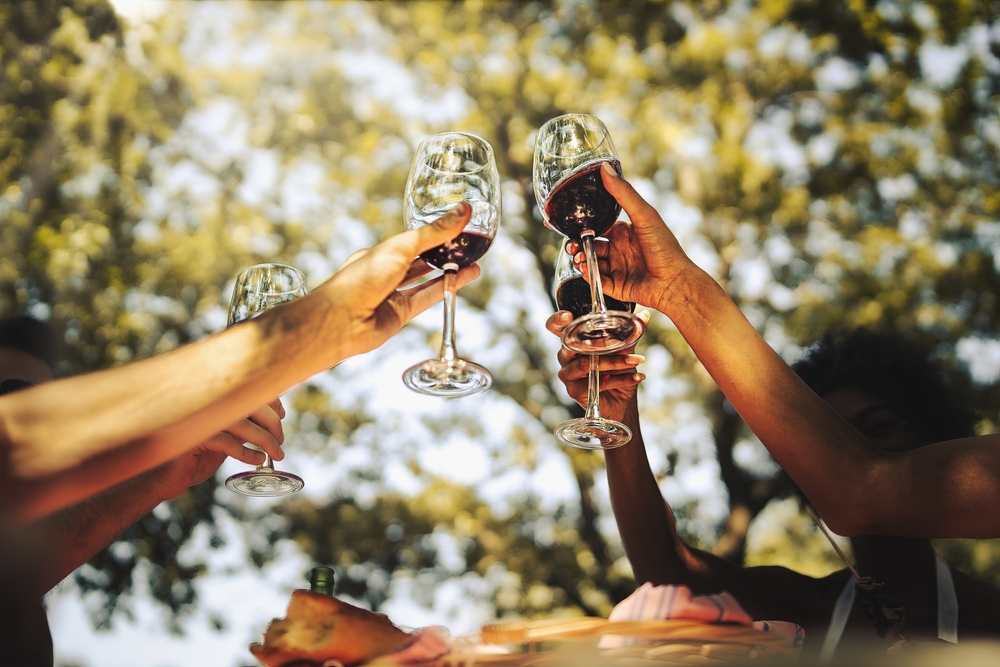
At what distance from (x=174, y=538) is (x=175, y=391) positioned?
354 inches

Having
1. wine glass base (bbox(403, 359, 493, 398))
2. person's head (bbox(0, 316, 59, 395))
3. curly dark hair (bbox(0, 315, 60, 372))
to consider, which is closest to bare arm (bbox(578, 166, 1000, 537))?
wine glass base (bbox(403, 359, 493, 398))

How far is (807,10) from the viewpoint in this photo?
8.70 metres

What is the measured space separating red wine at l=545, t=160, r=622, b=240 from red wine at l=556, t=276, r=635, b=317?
25 cm

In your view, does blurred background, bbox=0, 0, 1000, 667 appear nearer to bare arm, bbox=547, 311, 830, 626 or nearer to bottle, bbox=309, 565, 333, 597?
bare arm, bbox=547, 311, 830, 626

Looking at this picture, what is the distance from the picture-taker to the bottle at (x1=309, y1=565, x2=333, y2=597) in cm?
169

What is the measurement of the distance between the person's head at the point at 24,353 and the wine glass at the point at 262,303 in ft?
5.06

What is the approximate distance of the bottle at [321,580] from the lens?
1.69 metres

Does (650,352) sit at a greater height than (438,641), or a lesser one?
greater

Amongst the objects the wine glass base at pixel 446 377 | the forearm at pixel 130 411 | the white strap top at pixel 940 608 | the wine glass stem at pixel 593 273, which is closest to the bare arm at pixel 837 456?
the wine glass stem at pixel 593 273

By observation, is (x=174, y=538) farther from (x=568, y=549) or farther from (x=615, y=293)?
(x=615, y=293)

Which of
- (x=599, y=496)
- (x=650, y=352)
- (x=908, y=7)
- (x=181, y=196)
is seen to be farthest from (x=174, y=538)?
(x=908, y=7)

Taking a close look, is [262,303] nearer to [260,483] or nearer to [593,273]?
[260,483]

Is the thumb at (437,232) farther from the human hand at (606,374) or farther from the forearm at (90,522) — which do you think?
the forearm at (90,522)

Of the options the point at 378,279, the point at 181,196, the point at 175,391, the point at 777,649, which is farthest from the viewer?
the point at 181,196
